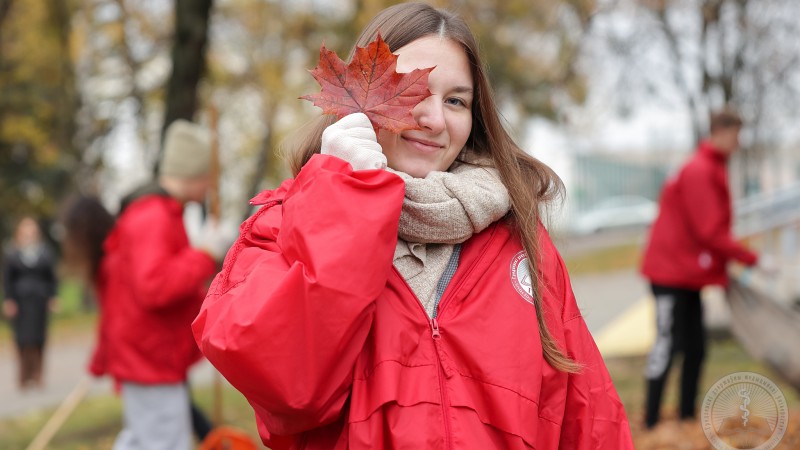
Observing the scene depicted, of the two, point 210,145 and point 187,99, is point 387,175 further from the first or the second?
point 187,99

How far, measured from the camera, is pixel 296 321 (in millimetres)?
1832

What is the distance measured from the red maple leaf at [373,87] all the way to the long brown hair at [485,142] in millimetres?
94

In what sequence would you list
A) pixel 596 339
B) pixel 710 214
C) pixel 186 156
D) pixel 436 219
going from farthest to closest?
pixel 596 339, pixel 710 214, pixel 186 156, pixel 436 219

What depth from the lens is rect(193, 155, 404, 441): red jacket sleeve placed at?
1825 millimetres

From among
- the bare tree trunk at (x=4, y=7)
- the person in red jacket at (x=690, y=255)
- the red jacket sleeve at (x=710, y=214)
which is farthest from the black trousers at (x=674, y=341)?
the bare tree trunk at (x=4, y=7)

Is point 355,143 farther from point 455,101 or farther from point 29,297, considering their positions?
point 29,297

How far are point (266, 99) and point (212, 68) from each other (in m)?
1.86

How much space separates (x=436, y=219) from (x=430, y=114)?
26 centimetres

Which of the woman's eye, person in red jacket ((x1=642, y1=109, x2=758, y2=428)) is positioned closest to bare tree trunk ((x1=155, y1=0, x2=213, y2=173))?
person in red jacket ((x1=642, y1=109, x2=758, y2=428))

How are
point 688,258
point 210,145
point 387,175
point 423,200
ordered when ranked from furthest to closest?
point 688,258
point 210,145
point 423,200
point 387,175

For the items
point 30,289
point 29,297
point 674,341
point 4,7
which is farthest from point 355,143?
point 4,7

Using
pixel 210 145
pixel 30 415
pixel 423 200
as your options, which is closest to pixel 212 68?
pixel 30 415

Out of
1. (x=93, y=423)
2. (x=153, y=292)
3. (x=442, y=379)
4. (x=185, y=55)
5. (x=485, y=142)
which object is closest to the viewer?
(x=442, y=379)

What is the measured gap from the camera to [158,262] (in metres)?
4.50
